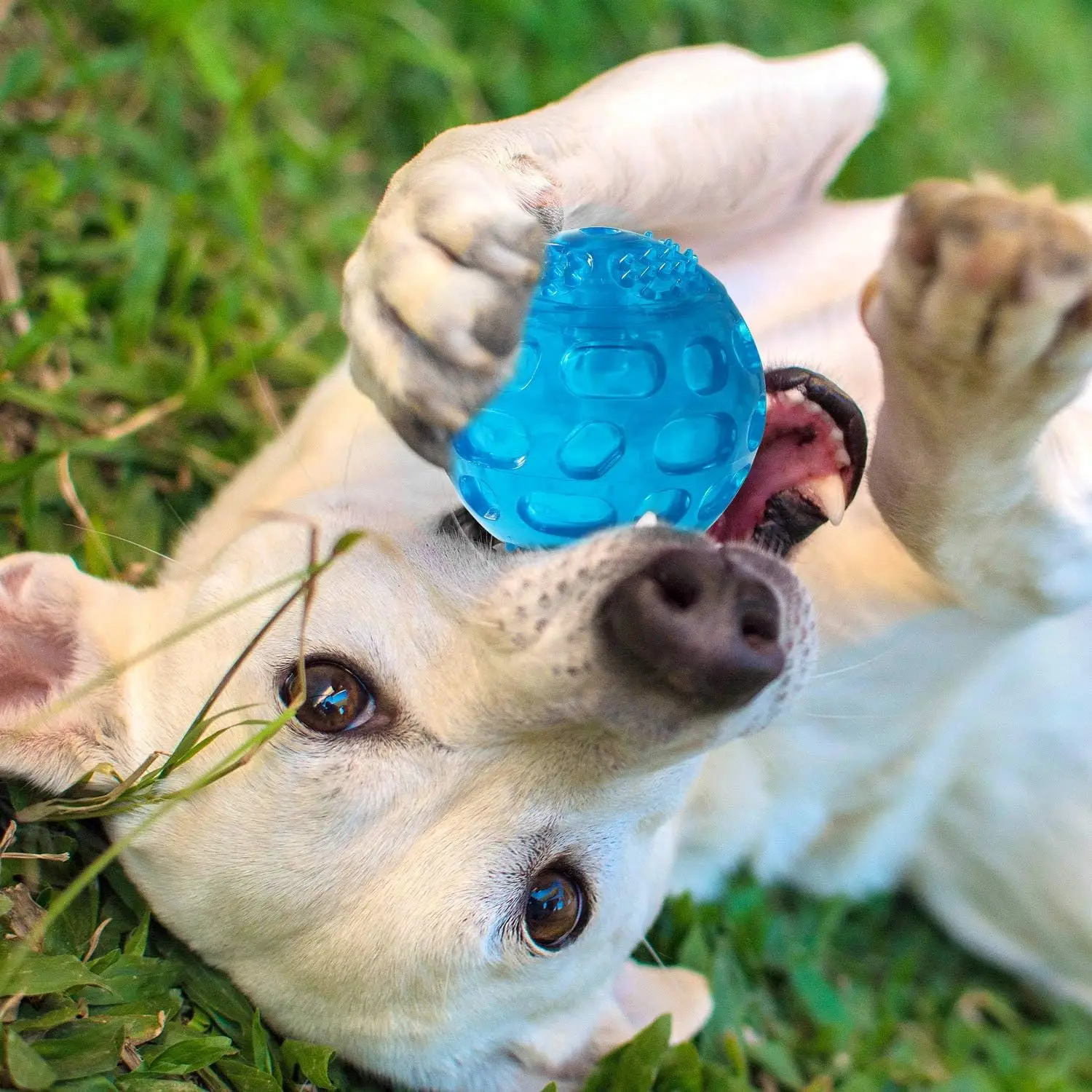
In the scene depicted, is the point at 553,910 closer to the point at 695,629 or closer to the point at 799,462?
the point at 695,629

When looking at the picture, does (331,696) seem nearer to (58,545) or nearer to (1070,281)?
(58,545)

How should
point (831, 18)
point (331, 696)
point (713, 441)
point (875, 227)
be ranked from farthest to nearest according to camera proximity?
1. point (831, 18)
2. point (875, 227)
3. point (331, 696)
4. point (713, 441)

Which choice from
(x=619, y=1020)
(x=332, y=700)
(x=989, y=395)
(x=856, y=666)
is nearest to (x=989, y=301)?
(x=989, y=395)

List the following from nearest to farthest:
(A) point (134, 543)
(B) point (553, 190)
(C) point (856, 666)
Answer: (B) point (553, 190), (C) point (856, 666), (A) point (134, 543)

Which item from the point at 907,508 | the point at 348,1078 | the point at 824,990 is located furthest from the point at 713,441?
the point at 824,990

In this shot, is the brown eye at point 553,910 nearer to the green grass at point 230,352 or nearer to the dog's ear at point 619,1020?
the dog's ear at point 619,1020

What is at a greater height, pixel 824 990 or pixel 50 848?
pixel 50 848

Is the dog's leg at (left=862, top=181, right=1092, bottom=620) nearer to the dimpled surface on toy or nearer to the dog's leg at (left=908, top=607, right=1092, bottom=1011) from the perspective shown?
the dimpled surface on toy
